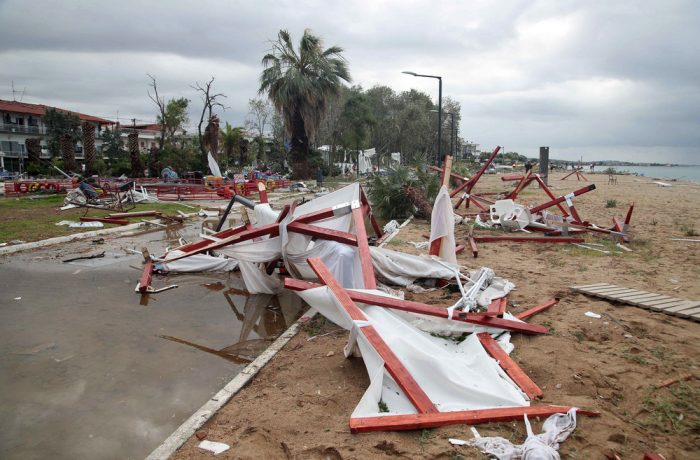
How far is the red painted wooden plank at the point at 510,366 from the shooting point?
3631 millimetres

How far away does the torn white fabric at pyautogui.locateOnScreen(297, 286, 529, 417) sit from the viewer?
3418 millimetres

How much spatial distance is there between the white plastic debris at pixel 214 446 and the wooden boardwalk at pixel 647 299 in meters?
5.16

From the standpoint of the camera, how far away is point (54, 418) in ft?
12.0

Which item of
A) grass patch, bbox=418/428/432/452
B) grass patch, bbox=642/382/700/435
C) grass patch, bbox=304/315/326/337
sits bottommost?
grass patch, bbox=304/315/326/337

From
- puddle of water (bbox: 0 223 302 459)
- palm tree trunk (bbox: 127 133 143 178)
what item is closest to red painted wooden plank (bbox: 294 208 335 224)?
puddle of water (bbox: 0 223 302 459)

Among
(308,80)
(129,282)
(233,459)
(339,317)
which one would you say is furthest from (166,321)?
(308,80)

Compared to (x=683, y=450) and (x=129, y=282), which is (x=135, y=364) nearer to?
(x=129, y=282)

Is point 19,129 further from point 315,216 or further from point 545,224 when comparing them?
point 545,224

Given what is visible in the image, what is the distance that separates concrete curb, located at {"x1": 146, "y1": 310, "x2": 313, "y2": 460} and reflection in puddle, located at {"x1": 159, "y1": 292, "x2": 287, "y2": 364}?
28 centimetres

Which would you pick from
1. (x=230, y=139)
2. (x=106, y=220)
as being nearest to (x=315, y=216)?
(x=106, y=220)

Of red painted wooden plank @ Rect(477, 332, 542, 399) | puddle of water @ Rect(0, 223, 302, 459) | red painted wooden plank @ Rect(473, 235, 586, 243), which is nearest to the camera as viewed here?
puddle of water @ Rect(0, 223, 302, 459)

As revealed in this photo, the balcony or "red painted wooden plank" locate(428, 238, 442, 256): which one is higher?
the balcony

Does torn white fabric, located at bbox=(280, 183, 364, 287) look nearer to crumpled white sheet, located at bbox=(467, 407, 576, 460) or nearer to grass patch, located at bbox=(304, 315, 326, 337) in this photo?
grass patch, located at bbox=(304, 315, 326, 337)

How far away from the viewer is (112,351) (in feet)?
16.3
